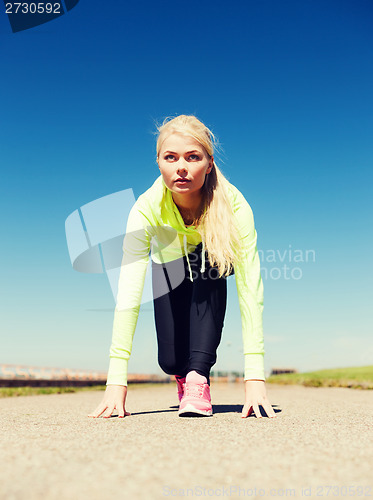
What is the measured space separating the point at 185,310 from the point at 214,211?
0.86 m

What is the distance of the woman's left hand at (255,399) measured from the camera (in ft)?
9.81

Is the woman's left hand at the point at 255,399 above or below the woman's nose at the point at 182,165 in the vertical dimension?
below

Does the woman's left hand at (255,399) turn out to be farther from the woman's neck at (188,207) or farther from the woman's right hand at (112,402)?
the woman's neck at (188,207)

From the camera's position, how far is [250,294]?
3.38m

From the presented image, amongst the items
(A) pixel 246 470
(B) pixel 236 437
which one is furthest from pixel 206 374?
(A) pixel 246 470

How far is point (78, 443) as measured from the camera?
1.97 metres

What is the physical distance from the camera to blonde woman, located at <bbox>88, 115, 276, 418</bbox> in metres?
3.20

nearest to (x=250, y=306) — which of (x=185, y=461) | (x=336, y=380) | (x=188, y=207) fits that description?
(x=188, y=207)

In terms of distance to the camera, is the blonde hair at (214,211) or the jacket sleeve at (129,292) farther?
the blonde hair at (214,211)

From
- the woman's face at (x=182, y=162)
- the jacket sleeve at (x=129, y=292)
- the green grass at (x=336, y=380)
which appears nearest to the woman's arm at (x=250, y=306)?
the woman's face at (x=182, y=162)

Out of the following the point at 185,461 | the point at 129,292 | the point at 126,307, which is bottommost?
the point at 185,461

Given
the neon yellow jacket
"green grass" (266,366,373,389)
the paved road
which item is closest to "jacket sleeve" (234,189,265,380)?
the neon yellow jacket

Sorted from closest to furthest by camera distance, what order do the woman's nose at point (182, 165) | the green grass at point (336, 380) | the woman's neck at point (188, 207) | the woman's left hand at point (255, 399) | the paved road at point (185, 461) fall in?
1. the paved road at point (185, 461)
2. the woman's left hand at point (255, 399)
3. the woman's nose at point (182, 165)
4. the woman's neck at point (188, 207)
5. the green grass at point (336, 380)

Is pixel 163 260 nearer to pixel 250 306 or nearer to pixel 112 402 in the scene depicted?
pixel 250 306
